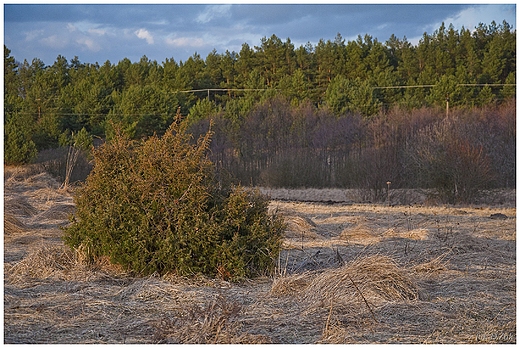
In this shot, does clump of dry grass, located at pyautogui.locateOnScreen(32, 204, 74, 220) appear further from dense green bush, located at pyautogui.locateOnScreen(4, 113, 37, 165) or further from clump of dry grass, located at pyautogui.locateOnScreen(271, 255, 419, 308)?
dense green bush, located at pyautogui.locateOnScreen(4, 113, 37, 165)

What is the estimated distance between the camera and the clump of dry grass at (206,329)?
14.8 feet

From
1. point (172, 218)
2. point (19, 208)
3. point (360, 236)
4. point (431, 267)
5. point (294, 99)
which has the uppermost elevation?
point (294, 99)

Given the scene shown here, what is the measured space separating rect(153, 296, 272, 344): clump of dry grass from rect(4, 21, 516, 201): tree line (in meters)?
19.2

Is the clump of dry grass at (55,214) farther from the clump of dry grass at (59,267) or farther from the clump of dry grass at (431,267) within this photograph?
the clump of dry grass at (431,267)

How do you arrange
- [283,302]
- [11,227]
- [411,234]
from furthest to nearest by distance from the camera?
[411,234] → [11,227] → [283,302]

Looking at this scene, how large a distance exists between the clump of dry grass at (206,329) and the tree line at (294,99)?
19.2 m

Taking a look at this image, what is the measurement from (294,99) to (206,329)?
3884 cm

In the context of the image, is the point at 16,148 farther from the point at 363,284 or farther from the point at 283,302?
the point at 363,284

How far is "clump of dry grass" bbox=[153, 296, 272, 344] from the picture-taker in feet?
14.8

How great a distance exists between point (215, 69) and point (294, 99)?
34.7ft

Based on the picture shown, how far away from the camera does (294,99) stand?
42844mm

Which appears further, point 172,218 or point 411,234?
point 411,234

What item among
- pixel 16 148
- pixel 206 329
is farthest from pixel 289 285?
pixel 16 148

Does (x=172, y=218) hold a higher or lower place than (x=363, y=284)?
higher
